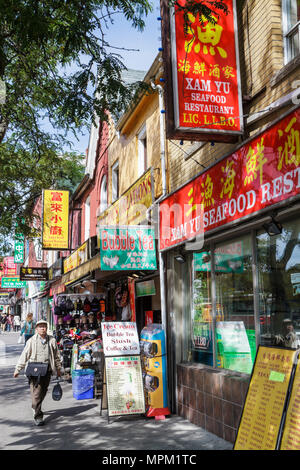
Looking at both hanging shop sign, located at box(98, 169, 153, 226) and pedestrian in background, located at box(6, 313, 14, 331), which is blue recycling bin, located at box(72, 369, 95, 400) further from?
pedestrian in background, located at box(6, 313, 14, 331)

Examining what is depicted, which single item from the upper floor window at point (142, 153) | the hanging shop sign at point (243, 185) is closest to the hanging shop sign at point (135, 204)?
the upper floor window at point (142, 153)

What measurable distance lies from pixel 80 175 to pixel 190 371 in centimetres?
1526

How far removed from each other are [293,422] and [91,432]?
407 centimetres

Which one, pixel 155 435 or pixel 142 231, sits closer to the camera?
pixel 155 435

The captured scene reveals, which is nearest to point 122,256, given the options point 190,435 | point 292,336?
point 190,435

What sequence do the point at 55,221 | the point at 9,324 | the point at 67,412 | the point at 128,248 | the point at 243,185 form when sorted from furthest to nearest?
the point at 9,324, the point at 55,221, the point at 128,248, the point at 67,412, the point at 243,185

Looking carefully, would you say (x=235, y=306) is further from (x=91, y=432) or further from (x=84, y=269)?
(x=84, y=269)

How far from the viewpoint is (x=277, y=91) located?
5.68 meters

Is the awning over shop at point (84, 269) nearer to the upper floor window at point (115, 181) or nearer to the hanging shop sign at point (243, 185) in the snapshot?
the upper floor window at point (115, 181)

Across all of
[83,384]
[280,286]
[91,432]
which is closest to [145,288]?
[83,384]

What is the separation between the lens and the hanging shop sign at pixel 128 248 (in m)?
9.14

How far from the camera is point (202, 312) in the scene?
762 centimetres

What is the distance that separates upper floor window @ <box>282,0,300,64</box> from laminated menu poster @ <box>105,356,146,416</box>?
5.25 m

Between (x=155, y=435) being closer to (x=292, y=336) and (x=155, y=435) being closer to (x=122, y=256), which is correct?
(x=292, y=336)
